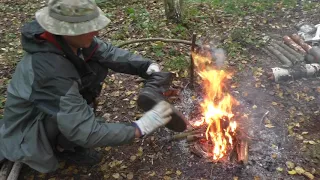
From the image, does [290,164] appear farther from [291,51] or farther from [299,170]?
[291,51]

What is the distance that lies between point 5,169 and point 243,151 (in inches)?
112

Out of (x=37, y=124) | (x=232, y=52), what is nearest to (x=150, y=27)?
(x=232, y=52)

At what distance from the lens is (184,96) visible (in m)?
4.67

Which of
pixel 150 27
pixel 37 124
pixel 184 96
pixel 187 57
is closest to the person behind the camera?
pixel 37 124

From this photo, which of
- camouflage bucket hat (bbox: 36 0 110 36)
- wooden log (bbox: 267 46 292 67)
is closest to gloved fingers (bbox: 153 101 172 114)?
camouflage bucket hat (bbox: 36 0 110 36)

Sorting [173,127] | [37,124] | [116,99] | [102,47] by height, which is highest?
[102,47]

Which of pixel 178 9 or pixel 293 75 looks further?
pixel 178 9

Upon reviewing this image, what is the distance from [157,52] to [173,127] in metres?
2.46

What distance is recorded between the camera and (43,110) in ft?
8.75

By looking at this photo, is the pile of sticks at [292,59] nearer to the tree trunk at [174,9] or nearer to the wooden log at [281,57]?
the wooden log at [281,57]

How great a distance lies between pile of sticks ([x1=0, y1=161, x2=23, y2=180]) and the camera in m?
3.41

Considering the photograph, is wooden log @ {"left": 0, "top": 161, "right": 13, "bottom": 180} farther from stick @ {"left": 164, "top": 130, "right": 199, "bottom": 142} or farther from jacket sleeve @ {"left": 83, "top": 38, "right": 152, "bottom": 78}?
stick @ {"left": 164, "top": 130, "right": 199, "bottom": 142}

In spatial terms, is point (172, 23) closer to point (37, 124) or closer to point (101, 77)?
point (101, 77)

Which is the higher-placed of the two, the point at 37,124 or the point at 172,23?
the point at 37,124
